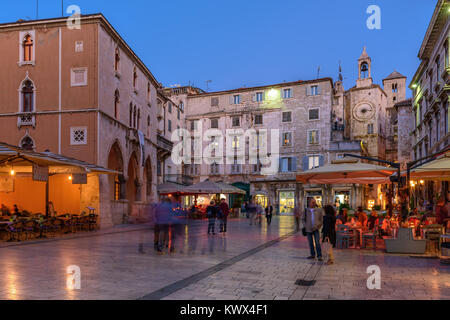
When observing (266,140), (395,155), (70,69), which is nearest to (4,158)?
(70,69)

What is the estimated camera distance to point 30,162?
15508 mm

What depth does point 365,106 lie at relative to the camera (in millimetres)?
51188

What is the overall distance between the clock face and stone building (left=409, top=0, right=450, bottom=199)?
18066 mm

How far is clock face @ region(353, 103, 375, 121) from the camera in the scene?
50.9 m

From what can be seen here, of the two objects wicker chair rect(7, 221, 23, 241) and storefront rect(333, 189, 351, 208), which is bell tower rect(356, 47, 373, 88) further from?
wicker chair rect(7, 221, 23, 241)

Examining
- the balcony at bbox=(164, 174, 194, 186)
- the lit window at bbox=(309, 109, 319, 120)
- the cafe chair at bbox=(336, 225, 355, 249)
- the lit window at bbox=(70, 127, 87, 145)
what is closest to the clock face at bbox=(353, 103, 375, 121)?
the lit window at bbox=(309, 109, 319, 120)

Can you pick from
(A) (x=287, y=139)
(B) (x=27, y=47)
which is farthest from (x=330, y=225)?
(A) (x=287, y=139)

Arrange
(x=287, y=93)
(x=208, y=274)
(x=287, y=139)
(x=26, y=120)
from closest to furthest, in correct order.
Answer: (x=208, y=274)
(x=26, y=120)
(x=287, y=139)
(x=287, y=93)

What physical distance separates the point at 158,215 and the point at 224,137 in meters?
36.2

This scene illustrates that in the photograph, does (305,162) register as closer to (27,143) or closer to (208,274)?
(27,143)

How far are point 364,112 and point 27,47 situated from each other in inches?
1607

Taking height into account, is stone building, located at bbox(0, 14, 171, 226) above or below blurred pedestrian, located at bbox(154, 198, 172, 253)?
above

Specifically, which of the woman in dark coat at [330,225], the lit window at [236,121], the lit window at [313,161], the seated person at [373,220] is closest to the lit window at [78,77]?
the seated person at [373,220]

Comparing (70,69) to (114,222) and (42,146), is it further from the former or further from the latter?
(114,222)
